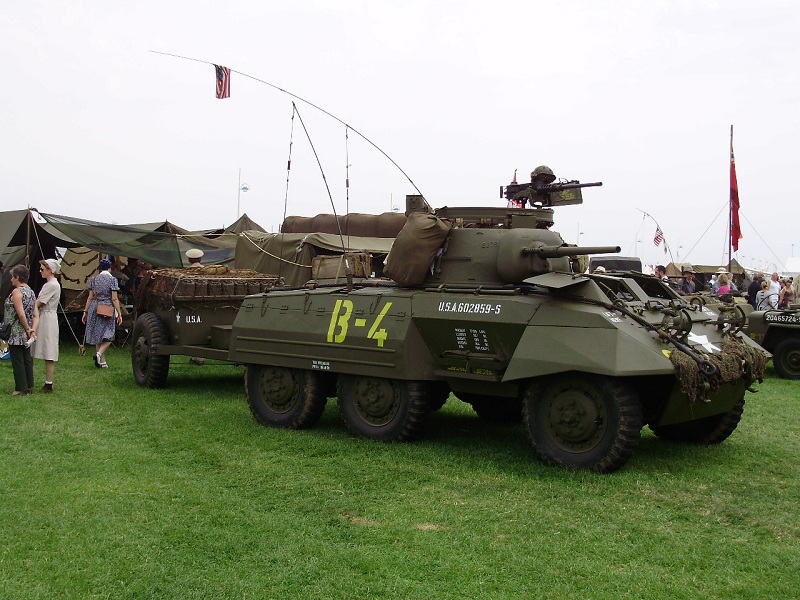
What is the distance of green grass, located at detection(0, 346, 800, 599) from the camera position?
5.20 m

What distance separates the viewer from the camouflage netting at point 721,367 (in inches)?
292

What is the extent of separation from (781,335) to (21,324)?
11.9 metres

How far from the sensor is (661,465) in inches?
320

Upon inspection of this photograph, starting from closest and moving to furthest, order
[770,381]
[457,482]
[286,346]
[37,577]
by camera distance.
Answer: [37,577] → [457,482] → [286,346] → [770,381]

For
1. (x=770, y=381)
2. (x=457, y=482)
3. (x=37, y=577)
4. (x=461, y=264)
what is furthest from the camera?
(x=770, y=381)

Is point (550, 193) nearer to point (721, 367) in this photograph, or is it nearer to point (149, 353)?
point (721, 367)

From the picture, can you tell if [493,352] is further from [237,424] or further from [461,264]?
[237,424]

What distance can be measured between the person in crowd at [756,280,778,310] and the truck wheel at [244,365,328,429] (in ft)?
39.4

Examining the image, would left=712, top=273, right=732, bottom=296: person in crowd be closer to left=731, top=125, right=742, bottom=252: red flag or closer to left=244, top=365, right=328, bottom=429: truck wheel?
left=731, top=125, right=742, bottom=252: red flag

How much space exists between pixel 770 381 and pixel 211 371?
9.15 meters

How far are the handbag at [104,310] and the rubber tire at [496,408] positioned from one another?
702 cm

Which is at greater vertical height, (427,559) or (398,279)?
(398,279)

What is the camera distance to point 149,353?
12742 mm

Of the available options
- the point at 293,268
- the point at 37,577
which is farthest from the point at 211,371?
the point at 37,577
